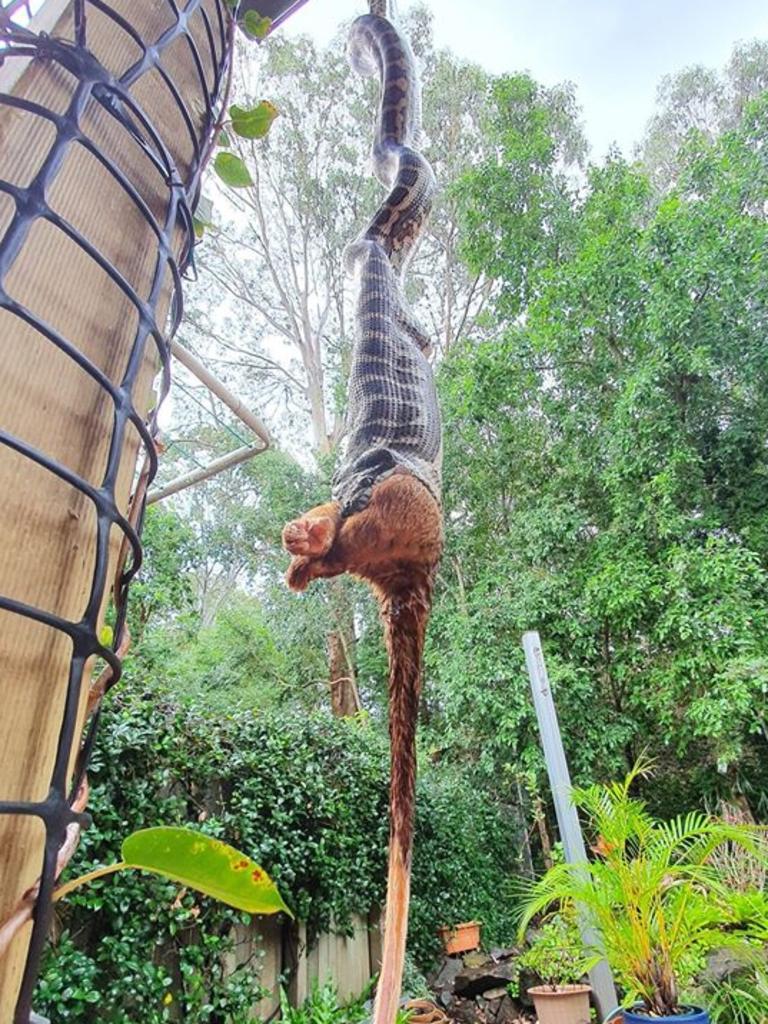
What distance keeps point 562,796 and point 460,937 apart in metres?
1.21

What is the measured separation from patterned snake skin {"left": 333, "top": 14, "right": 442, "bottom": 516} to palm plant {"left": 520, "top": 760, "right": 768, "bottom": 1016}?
2.74 feet

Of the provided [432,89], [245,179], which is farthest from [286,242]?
[245,179]

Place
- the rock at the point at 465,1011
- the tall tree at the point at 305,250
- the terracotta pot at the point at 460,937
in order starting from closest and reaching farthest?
the rock at the point at 465,1011 < the terracotta pot at the point at 460,937 < the tall tree at the point at 305,250

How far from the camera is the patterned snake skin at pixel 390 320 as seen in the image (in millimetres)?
973

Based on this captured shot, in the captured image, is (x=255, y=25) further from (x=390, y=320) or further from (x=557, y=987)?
(x=557, y=987)

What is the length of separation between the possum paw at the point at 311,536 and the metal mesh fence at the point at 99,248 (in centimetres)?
58

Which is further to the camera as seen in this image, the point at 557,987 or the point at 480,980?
the point at 480,980

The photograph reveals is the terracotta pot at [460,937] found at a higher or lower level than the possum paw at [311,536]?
lower

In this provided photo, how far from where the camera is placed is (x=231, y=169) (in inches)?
19.8

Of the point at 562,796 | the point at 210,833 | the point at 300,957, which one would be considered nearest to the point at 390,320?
the point at 210,833

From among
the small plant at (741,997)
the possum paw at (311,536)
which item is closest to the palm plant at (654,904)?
the small plant at (741,997)

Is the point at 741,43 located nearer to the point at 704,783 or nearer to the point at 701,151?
the point at 701,151

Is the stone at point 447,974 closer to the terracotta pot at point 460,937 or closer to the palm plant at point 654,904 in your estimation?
the terracotta pot at point 460,937

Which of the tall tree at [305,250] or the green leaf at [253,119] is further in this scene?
the tall tree at [305,250]
